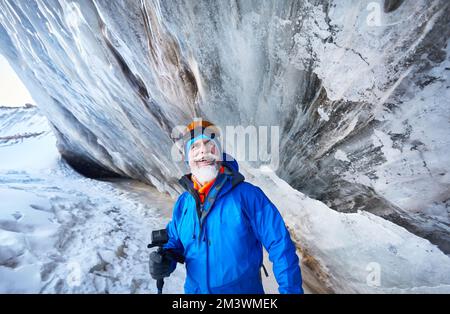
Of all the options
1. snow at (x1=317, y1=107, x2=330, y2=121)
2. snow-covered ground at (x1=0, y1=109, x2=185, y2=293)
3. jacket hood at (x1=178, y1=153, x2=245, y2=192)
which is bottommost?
snow-covered ground at (x1=0, y1=109, x2=185, y2=293)

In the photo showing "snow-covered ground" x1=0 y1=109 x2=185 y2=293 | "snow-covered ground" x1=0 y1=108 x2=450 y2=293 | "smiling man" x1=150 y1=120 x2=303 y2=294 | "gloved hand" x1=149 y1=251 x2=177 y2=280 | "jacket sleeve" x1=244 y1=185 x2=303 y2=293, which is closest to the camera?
"jacket sleeve" x1=244 y1=185 x2=303 y2=293

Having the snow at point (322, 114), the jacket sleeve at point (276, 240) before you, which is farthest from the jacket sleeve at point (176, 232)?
the snow at point (322, 114)

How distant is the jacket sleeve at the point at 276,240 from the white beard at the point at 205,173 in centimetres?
30

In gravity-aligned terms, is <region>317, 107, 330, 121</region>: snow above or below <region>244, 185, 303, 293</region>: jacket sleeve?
above

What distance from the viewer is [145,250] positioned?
369cm

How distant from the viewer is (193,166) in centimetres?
190

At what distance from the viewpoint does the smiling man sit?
5.22 feet

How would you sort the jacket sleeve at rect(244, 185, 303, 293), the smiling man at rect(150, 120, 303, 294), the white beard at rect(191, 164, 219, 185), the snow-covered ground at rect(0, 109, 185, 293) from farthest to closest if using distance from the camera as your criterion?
the snow-covered ground at rect(0, 109, 185, 293), the white beard at rect(191, 164, 219, 185), the smiling man at rect(150, 120, 303, 294), the jacket sleeve at rect(244, 185, 303, 293)

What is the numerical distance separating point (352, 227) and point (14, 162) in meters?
13.5

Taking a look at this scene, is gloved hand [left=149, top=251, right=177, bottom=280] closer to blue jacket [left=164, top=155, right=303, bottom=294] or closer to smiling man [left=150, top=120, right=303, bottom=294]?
smiling man [left=150, top=120, right=303, bottom=294]

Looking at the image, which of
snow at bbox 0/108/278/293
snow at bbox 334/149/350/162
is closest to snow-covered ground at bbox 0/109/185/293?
snow at bbox 0/108/278/293

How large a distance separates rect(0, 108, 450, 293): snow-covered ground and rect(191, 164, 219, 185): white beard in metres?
1.42

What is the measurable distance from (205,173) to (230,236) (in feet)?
1.57
